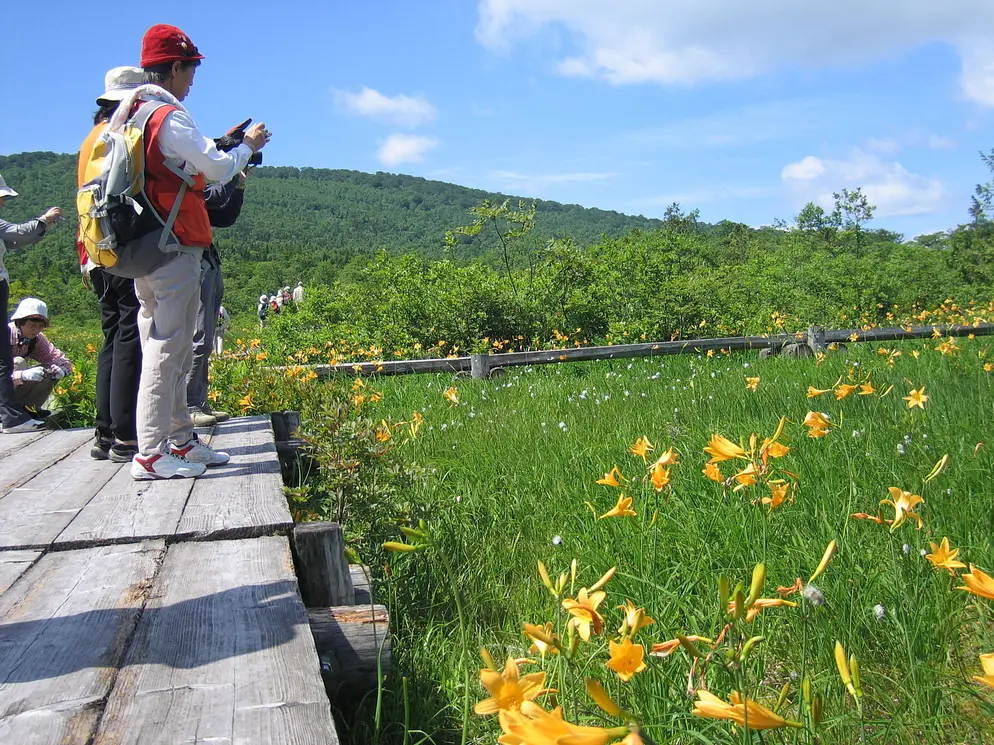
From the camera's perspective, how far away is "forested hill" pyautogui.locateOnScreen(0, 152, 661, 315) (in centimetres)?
7331

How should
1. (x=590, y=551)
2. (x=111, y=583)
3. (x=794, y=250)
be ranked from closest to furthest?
(x=111, y=583), (x=590, y=551), (x=794, y=250)

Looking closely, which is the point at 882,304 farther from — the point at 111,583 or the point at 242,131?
the point at 111,583

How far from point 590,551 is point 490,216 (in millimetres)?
7995

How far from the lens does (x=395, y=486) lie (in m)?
3.13

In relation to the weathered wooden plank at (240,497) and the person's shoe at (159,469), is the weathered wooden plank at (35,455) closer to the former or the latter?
the person's shoe at (159,469)

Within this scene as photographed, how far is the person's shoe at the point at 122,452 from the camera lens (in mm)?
3602

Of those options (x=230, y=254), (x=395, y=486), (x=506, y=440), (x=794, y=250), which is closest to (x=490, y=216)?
(x=506, y=440)

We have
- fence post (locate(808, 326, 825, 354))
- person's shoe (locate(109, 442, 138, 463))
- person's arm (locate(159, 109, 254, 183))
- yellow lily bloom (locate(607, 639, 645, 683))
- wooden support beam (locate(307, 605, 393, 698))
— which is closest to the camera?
yellow lily bloom (locate(607, 639, 645, 683))

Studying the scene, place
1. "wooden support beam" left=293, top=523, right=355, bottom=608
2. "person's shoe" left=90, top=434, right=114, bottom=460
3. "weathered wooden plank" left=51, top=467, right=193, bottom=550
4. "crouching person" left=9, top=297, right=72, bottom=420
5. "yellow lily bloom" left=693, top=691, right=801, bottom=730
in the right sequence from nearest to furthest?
"yellow lily bloom" left=693, top=691, right=801, bottom=730, "wooden support beam" left=293, top=523, right=355, bottom=608, "weathered wooden plank" left=51, top=467, right=193, bottom=550, "person's shoe" left=90, top=434, right=114, bottom=460, "crouching person" left=9, top=297, right=72, bottom=420

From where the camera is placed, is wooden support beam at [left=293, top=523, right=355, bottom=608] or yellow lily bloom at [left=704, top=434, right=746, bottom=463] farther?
wooden support beam at [left=293, top=523, right=355, bottom=608]

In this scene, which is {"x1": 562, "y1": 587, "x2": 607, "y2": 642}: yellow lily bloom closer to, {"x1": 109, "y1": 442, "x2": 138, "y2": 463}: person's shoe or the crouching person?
{"x1": 109, "y1": 442, "x2": 138, "y2": 463}: person's shoe

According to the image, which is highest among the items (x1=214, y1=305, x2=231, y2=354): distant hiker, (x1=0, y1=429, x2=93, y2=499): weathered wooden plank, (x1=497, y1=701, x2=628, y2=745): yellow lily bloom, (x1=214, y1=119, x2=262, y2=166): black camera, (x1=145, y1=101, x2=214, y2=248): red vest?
(x1=214, y1=119, x2=262, y2=166): black camera

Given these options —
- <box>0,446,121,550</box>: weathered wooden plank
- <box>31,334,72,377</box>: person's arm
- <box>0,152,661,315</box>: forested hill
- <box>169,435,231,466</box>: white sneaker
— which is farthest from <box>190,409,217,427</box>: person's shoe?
<box>0,152,661,315</box>: forested hill

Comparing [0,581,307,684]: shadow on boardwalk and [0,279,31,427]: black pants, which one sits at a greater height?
[0,279,31,427]: black pants
